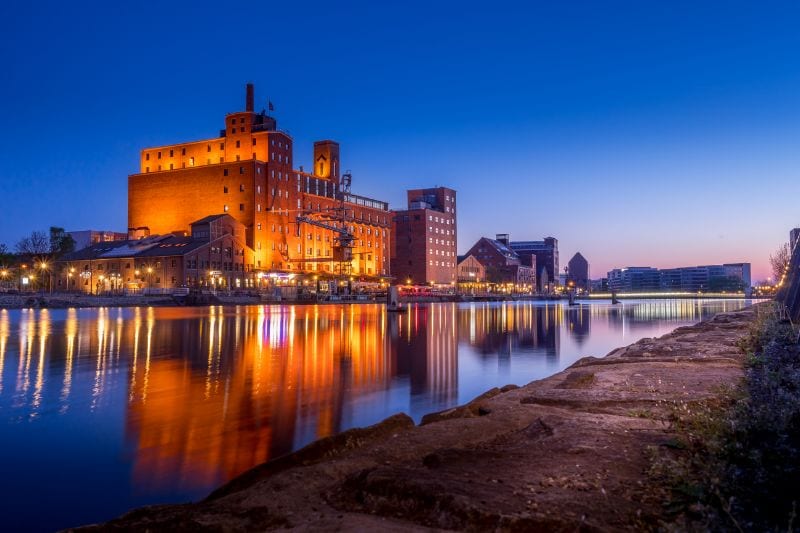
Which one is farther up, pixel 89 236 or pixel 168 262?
pixel 89 236

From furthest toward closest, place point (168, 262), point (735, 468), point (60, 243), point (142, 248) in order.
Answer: point (60, 243)
point (142, 248)
point (168, 262)
point (735, 468)

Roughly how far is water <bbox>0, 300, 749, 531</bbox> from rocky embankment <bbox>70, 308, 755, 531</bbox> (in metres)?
1.56

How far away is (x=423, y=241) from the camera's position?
167m

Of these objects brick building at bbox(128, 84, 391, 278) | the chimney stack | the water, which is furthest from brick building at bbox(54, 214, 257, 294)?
the water

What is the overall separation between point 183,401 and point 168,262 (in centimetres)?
8482

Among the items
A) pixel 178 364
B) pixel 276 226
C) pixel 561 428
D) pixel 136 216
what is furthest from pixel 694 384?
pixel 136 216

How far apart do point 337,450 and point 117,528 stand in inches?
125

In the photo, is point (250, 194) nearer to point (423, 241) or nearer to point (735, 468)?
point (423, 241)

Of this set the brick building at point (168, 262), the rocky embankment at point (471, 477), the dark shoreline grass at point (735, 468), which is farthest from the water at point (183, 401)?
the brick building at point (168, 262)

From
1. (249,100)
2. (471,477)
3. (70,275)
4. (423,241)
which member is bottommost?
(471,477)

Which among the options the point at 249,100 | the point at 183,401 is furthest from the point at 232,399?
the point at 249,100

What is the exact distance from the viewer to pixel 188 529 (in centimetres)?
480

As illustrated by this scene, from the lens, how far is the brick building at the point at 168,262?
90938mm

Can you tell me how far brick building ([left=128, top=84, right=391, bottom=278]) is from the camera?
10950 cm
